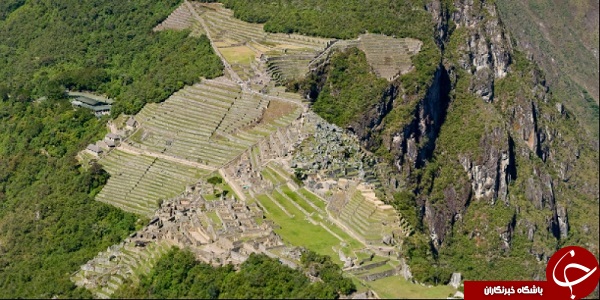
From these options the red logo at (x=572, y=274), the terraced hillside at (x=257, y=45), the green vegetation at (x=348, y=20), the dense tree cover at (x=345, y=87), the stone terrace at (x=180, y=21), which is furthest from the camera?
the stone terrace at (x=180, y=21)

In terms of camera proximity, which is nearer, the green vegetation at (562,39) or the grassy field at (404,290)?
the grassy field at (404,290)

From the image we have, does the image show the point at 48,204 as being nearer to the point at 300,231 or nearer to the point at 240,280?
the point at 300,231

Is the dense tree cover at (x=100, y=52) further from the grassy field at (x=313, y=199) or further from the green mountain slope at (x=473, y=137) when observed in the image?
the grassy field at (x=313, y=199)

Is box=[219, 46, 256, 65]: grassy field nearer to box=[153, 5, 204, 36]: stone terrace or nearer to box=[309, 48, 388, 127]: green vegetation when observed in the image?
box=[309, 48, 388, 127]: green vegetation

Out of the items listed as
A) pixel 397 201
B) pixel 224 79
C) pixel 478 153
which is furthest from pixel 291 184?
pixel 478 153

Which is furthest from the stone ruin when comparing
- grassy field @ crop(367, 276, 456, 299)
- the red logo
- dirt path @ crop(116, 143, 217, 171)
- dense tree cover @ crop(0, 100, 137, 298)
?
the red logo

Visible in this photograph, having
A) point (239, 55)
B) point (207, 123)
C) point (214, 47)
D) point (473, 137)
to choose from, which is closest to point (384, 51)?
point (239, 55)

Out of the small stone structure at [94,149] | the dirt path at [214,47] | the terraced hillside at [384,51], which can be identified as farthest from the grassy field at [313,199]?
the terraced hillside at [384,51]
